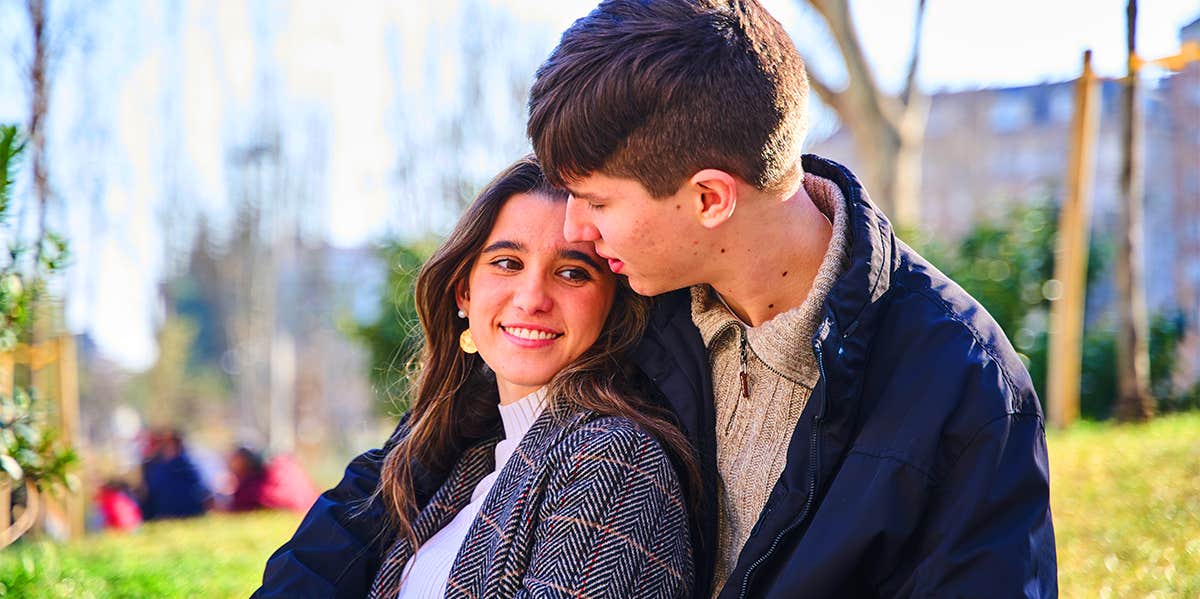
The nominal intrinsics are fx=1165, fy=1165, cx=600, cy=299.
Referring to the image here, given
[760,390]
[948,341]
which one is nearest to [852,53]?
[760,390]

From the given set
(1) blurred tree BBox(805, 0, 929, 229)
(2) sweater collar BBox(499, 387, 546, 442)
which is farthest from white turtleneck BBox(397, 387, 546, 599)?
(1) blurred tree BBox(805, 0, 929, 229)

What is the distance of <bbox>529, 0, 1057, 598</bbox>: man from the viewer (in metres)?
2.34

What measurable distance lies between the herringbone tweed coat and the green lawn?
2013 mm

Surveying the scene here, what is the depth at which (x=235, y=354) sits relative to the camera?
34.4 m

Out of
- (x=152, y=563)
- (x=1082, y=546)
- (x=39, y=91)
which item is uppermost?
(x=39, y=91)

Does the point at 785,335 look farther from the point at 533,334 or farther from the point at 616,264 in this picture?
the point at 533,334

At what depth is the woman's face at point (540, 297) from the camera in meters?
3.07

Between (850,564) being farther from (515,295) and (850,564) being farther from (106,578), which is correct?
(106,578)

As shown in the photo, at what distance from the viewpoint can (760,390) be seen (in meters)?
2.83

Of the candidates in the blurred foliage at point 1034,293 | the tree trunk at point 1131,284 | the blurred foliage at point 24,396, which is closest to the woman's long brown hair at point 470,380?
the blurred foliage at point 24,396

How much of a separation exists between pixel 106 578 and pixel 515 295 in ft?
9.16

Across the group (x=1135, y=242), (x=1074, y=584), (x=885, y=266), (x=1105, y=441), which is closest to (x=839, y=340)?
(x=885, y=266)

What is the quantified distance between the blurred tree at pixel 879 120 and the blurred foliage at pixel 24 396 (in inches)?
399

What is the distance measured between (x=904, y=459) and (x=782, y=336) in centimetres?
45
